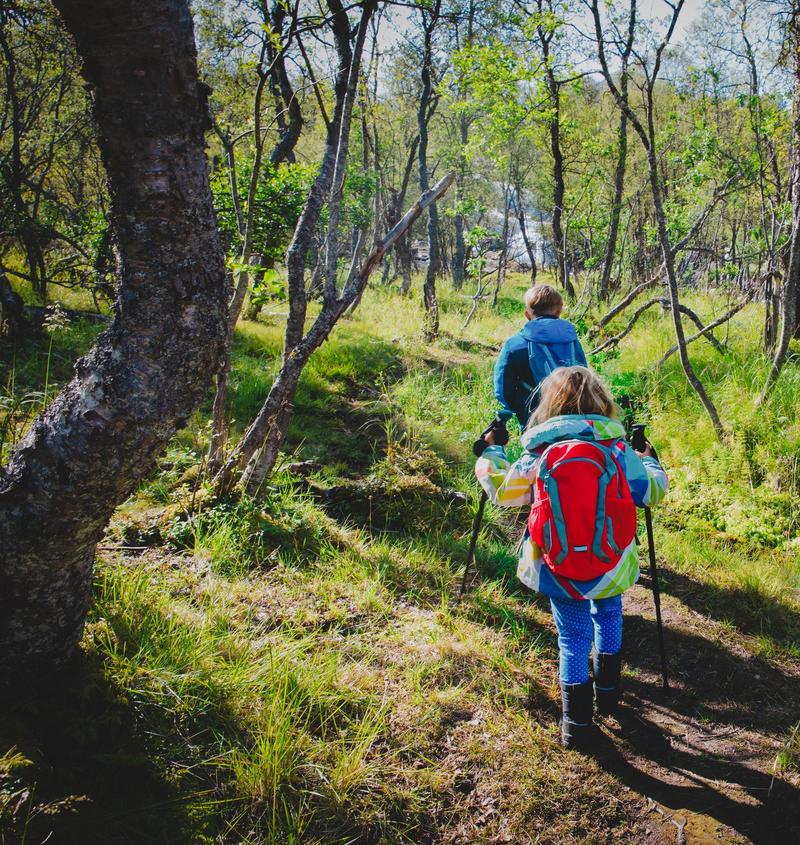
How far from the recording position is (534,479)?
2.56 meters

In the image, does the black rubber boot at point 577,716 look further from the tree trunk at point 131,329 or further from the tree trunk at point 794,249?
the tree trunk at point 794,249

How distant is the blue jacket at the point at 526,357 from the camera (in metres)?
3.42

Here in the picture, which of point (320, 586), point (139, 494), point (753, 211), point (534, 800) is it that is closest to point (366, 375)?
point (139, 494)

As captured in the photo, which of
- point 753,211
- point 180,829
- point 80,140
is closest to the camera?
point 180,829

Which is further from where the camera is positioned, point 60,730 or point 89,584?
point 89,584

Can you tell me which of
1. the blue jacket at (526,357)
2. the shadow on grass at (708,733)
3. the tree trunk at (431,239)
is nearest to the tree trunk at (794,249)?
the blue jacket at (526,357)

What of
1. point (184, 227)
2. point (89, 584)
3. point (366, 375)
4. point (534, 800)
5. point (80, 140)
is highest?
point (80, 140)

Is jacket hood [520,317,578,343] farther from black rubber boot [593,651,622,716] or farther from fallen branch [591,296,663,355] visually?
fallen branch [591,296,663,355]

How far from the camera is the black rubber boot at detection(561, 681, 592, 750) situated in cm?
245

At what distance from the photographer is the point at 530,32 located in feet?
20.0

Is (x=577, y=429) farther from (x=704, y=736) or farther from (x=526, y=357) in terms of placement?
(x=704, y=736)

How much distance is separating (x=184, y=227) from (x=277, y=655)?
6.30 ft

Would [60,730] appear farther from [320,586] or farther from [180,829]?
[320,586]

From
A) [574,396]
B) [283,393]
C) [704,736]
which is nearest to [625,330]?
[283,393]
